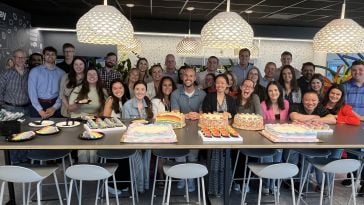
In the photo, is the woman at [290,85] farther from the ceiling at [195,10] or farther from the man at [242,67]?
the ceiling at [195,10]

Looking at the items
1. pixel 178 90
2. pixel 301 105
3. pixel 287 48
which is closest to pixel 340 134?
pixel 301 105

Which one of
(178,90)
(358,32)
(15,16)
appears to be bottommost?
(178,90)

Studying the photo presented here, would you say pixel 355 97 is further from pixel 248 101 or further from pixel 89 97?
pixel 89 97

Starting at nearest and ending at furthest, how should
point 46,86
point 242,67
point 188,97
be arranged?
→ point 188,97, point 46,86, point 242,67

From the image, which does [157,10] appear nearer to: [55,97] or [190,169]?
[55,97]

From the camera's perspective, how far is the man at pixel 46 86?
3.40 meters

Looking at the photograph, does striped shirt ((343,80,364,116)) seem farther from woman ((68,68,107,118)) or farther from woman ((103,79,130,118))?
woman ((68,68,107,118))

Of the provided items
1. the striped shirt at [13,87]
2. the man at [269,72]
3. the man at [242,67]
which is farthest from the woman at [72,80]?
the man at [269,72]

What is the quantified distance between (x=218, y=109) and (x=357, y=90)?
1.69 metres

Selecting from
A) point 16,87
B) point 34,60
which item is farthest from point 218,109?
point 34,60

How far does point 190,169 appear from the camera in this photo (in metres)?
2.06

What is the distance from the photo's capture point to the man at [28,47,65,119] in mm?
3398

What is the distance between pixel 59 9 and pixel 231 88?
13.4 feet

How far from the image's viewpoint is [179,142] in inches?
83.1
